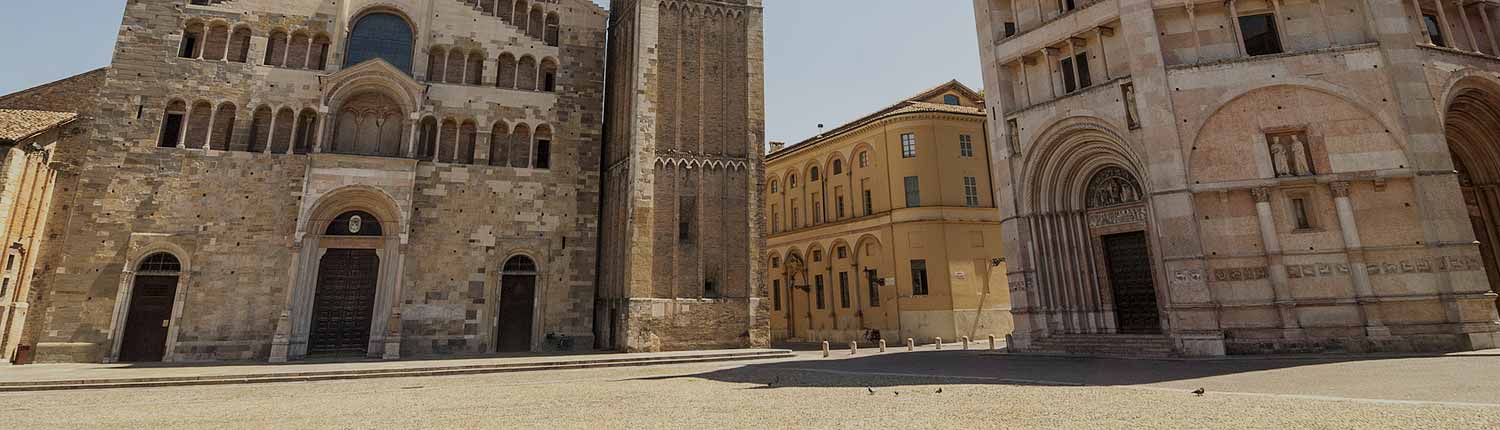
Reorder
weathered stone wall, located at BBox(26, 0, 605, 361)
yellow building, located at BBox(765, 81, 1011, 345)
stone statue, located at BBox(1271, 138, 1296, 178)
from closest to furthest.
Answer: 1. stone statue, located at BBox(1271, 138, 1296, 178)
2. weathered stone wall, located at BBox(26, 0, 605, 361)
3. yellow building, located at BBox(765, 81, 1011, 345)

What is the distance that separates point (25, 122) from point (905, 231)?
3250 centimetres

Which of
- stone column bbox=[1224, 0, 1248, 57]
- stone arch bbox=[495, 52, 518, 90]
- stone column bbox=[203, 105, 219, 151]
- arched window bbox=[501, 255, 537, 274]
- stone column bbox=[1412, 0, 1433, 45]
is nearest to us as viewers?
stone column bbox=[1412, 0, 1433, 45]

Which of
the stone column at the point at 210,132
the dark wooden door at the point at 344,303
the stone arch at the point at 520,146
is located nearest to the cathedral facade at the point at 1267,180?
the stone arch at the point at 520,146

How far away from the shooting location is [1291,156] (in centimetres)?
1561

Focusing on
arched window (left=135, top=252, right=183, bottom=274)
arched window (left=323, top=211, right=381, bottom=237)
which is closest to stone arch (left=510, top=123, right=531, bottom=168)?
arched window (left=323, top=211, right=381, bottom=237)

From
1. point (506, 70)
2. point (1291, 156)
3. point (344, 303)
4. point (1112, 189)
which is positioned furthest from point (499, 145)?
point (1291, 156)

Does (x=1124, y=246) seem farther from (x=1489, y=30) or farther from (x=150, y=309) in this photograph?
(x=150, y=309)

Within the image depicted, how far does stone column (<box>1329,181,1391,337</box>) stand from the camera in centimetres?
1418

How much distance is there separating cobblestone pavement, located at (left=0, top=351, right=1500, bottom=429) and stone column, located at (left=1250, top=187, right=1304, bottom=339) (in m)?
2.17

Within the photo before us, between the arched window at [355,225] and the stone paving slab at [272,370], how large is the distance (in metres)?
5.22

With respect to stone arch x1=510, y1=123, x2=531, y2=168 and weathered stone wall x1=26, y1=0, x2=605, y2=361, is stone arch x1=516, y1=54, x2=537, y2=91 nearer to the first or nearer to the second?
weathered stone wall x1=26, y1=0, x2=605, y2=361

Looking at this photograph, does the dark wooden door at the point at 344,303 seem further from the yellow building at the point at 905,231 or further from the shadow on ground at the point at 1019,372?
the yellow building at the point at 905,231

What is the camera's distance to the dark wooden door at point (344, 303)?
20984mm

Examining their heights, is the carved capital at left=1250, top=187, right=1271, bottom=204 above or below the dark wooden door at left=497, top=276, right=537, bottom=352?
above
